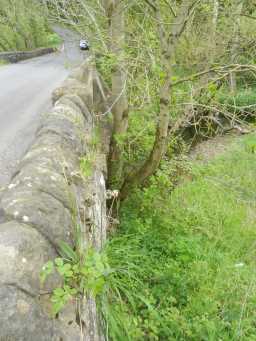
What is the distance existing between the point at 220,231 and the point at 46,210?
14.2ft

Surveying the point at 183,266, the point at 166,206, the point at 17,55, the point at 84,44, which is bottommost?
the point at 183,266

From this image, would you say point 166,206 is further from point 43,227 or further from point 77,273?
point 43,227

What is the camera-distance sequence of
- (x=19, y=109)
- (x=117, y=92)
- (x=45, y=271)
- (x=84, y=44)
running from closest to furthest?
(x=45, y=271)
(x=117, y=92)
(x=19, y=109)
(x=84, y=44)

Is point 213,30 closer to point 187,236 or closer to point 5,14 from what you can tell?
point 187,236

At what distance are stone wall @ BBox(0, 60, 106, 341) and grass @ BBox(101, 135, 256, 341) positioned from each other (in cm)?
65

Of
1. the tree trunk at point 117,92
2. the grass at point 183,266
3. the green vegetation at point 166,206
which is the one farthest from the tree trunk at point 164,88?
the tree trunk at point 117,92

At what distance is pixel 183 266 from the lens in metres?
4.88

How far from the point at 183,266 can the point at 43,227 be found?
3173mm

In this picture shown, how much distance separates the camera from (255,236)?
6078 mm

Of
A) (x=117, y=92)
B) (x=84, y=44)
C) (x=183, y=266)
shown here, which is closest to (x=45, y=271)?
(x=183, y=266)

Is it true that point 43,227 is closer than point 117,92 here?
Yes

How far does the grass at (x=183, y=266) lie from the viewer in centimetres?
378

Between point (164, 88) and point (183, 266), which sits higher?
point (164, 88)

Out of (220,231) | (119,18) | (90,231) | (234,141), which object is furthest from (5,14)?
(90,231)
